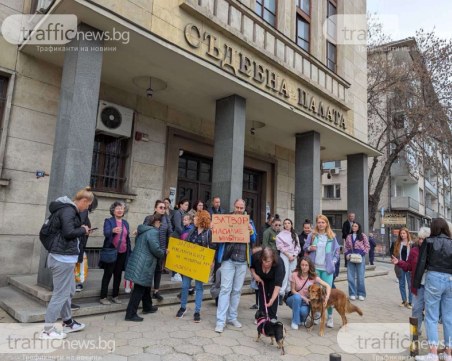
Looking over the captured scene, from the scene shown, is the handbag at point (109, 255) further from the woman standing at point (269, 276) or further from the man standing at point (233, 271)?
the woman standing at point (269, 276)

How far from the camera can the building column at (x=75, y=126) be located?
5594 millimetres

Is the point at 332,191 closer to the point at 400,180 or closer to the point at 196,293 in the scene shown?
the point at 400,180

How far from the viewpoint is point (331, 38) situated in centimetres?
1344

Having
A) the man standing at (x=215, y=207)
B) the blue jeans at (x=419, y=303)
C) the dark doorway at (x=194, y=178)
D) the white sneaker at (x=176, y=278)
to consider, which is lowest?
the white sneaker at (x=176, y=278)

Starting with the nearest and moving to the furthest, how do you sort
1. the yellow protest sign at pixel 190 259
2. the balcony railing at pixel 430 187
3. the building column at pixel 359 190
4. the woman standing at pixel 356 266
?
1. the yellow protest sign at pixel 190 259
2. the woman standing at pixel 356 266
3. the building column at pixel 359 190
4. the balcony railing at pixel 430 187

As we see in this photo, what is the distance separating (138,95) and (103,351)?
676 cm

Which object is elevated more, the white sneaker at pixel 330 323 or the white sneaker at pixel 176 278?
the white sneaker at pixel 176 278

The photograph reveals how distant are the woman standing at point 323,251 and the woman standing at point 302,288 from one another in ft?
1.29

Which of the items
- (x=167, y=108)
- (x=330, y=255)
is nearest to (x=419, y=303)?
(x=330, y=255)

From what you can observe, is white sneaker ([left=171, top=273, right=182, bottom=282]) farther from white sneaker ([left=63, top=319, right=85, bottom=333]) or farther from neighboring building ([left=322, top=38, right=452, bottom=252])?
neighboring building ([left=322, top=38, right=452, bottom=252])

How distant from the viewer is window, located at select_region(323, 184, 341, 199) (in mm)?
33694

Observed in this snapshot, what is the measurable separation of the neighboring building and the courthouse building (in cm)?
576

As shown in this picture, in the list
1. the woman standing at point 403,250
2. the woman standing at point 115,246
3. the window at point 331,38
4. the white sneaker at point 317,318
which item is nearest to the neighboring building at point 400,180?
the window at point 331,38
